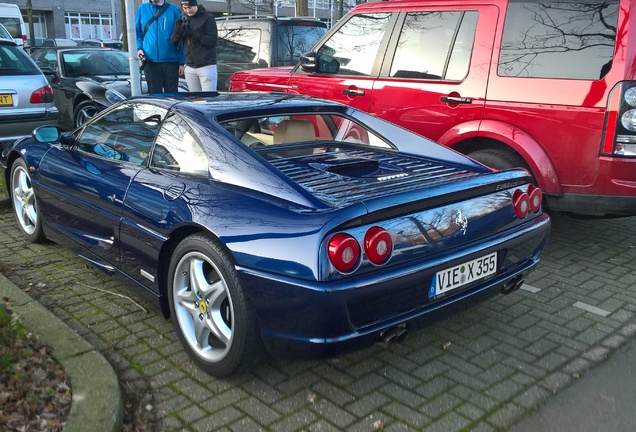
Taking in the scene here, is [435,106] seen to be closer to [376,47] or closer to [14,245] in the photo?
[376,47]

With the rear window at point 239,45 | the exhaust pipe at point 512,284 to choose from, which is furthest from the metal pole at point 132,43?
the exhaust pipe at point 512,284

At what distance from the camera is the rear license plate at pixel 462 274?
3018 millimetres

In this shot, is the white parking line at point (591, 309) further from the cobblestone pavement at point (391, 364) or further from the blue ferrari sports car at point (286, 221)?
the blue ferrari sports car at point (286, 221)

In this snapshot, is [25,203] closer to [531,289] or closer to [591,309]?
[531,289]

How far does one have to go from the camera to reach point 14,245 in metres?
5.18

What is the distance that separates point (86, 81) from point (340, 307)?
27.5 ft

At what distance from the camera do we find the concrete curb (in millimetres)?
2732

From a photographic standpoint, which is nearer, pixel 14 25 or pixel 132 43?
pixel 132 43

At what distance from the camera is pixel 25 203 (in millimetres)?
5180

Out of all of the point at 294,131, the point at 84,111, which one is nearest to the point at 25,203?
the point at 294,131

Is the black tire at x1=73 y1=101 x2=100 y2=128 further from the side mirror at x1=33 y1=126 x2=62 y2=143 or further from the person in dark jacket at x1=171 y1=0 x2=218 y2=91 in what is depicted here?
the side mirror at x1=33 y1=126 x2=62 y2=143

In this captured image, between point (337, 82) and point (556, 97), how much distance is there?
2160mm

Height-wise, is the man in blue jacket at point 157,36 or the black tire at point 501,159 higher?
the man in blue jacket at point 157,36

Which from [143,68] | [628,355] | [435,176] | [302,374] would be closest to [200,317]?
[302,374]
